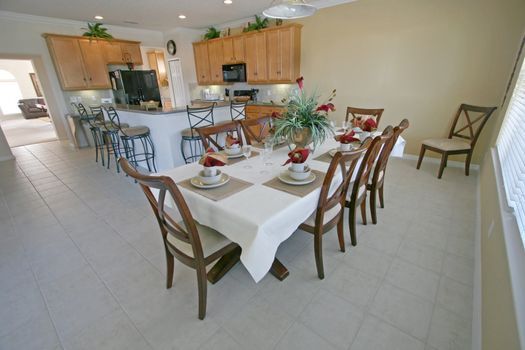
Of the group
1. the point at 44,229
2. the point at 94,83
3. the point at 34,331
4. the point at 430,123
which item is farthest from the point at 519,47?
the point at 94,83

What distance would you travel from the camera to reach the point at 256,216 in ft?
4.09

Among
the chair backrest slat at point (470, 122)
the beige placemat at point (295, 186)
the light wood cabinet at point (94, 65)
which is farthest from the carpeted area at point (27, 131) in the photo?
the chair backrest slat at point (470, 122)

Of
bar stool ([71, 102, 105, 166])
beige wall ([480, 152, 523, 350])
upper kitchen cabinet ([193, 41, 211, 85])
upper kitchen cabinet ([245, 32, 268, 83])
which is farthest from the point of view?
upper kitchen cabinet ([193, 41, 211, 85])

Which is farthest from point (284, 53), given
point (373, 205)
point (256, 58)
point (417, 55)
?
point (373, 205)

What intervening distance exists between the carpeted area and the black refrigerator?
2.42 meters

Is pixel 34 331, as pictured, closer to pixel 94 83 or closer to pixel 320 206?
pixel 320 206

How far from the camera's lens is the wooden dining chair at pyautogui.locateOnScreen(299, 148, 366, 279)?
1.46 metres

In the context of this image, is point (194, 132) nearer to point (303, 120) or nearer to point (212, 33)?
point (303, 120)

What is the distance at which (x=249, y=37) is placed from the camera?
207 inches

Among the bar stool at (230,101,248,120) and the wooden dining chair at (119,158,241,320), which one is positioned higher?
the bar stool at (230,101,248,120)

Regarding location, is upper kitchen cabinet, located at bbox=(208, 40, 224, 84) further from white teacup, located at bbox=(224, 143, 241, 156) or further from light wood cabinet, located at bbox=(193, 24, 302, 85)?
white teacup, located at bbox=(224, 143, 241, 156)

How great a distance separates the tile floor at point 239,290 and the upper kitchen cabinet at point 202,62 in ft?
15.6

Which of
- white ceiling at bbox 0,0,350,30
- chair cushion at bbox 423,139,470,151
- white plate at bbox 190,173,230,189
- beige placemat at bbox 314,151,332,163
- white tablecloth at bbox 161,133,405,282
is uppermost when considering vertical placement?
white ceiling at bbox 0,0,350,30

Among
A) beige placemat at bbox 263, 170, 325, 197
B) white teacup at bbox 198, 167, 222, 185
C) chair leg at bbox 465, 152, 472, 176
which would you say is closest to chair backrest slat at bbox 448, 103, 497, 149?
chair leg at bbox 465, 152, 472, 176
